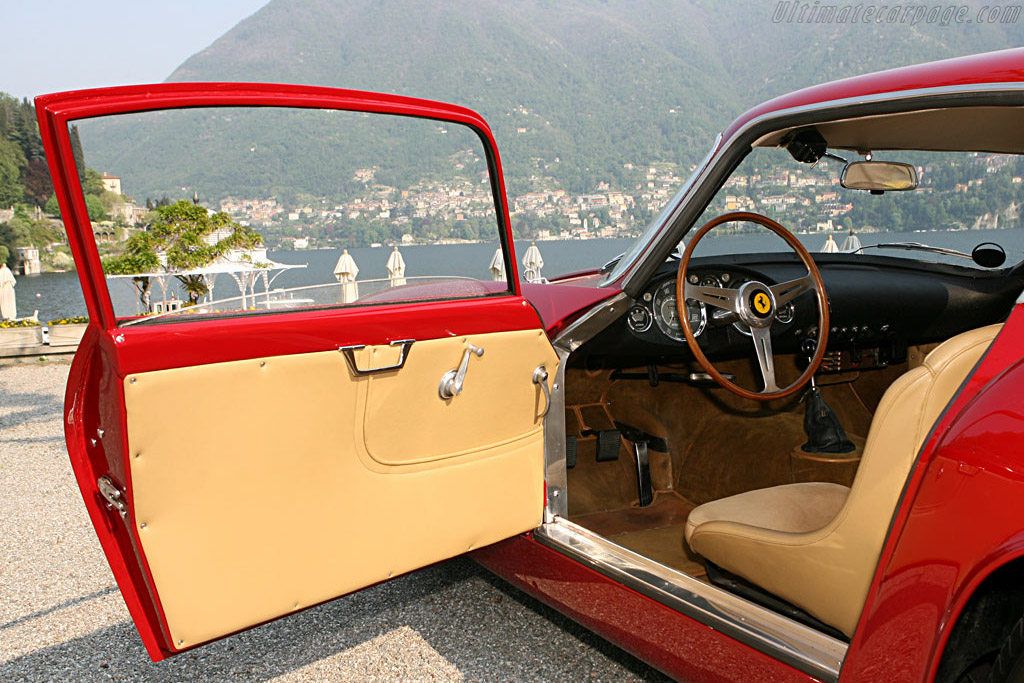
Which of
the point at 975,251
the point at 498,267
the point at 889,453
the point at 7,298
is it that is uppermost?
the point at 498,267

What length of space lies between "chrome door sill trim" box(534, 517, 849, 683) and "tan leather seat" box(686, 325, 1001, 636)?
0.49 feet

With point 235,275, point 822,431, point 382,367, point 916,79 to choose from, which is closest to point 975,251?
point 822,431

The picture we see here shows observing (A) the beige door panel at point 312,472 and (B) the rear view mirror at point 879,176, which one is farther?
(B) the rear view mirror at point 879,176

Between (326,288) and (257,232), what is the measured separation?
0.88 ft

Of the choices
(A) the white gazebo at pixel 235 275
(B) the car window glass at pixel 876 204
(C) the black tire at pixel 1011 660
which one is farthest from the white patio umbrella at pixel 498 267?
(C) the black tire at pixel 1011 660

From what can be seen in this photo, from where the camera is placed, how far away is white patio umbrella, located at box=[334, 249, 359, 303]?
A: 2.06 m

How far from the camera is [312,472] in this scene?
1.92m

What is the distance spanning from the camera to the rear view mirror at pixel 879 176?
9.30 ft

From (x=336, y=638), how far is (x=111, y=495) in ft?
5.07

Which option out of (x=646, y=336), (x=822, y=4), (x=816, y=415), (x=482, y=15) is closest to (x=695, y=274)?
(x=646, y=336)

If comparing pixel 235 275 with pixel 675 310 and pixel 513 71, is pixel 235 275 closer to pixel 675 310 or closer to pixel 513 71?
pixel 675 310

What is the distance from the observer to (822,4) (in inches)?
195

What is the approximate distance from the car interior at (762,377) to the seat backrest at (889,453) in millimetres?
147

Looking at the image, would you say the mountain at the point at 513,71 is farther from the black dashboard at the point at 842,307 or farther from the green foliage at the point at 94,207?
the black dashboard at the point at 842,307
